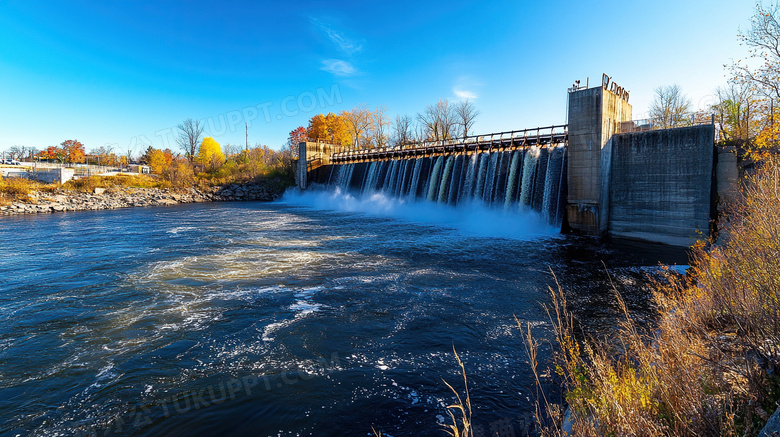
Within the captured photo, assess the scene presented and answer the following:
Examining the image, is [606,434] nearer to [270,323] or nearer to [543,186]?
[270,323]

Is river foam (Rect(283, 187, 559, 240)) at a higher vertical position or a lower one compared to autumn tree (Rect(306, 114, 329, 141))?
lower

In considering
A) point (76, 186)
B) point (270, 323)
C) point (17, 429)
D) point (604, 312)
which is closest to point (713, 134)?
point (604, 312)

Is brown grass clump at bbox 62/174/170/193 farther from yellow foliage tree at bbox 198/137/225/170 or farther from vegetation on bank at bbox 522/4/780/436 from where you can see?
vegetation on bank at bbox 522/4/780/436

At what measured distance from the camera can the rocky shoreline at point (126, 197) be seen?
33.7 meters

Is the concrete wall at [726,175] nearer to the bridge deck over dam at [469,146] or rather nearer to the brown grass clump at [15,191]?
the bridge deck over dam at [469,146]

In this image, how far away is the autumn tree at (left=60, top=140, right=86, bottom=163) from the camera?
281 feet

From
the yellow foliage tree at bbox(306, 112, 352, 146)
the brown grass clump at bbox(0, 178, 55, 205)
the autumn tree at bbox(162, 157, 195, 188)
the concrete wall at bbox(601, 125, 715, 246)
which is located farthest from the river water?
the yellow foliage tree at bbox(306, 112, 352, 146)

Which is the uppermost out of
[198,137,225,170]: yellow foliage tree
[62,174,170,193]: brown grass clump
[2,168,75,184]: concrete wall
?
[198,137,225,170]: yellow foliage tree

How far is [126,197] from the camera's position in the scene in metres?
42.8

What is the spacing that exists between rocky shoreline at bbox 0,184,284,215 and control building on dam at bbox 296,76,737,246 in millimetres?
37949

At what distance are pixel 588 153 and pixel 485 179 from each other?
8.42m

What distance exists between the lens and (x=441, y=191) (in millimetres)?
31016

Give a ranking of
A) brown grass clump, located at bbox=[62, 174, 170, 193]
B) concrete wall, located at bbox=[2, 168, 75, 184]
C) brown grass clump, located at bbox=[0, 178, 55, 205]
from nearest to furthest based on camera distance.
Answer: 1. brown grass clump, located at bbox=[0, 178, 55, 205]
2. brown grass clump, located at bbox=[62, 174, 170, 193]
3. concrete wall, located at bbox=[2, 168, 75, 184]

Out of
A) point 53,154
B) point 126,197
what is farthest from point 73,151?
point 126,197
